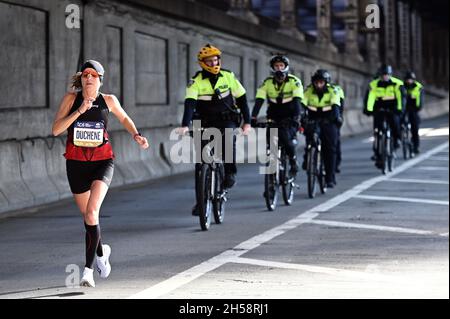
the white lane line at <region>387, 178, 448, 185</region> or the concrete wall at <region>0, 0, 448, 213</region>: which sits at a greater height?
the concrete wall at <region>0, 0, 448, 213</region>

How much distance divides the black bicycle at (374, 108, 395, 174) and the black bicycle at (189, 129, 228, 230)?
9607mm

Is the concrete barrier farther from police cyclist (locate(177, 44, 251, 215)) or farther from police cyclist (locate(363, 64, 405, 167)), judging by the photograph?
police cyclist (locate(363, 64, 405, 167))

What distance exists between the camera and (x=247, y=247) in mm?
13406

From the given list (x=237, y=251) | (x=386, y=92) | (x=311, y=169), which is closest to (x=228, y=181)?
(x=237, y=251)

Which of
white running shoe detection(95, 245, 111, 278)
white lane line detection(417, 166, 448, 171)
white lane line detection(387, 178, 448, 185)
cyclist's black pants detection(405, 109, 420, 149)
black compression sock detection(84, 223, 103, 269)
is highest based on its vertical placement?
cyclist's black pants detection(405, 109, 420, 149)

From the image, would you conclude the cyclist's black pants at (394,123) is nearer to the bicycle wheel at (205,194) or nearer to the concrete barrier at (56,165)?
the concrete barrier at (56,165)

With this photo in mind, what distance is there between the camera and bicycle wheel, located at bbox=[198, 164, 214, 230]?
15016 millimetres

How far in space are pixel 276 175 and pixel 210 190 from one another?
2.71m

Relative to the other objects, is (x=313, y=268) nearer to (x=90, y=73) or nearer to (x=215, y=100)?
(x=90, y=73)

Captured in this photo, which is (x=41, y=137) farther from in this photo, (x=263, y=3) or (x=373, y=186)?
(x=263, y=3)

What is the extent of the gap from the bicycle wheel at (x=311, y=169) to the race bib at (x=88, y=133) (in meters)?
9.97

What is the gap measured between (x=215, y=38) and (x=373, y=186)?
38.5ft

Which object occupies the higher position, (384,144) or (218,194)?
(384,144)

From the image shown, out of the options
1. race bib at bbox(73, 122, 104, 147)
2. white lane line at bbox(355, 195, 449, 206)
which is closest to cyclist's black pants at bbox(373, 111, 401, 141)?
white lane line at bbox(355, 195, 449, 206)
